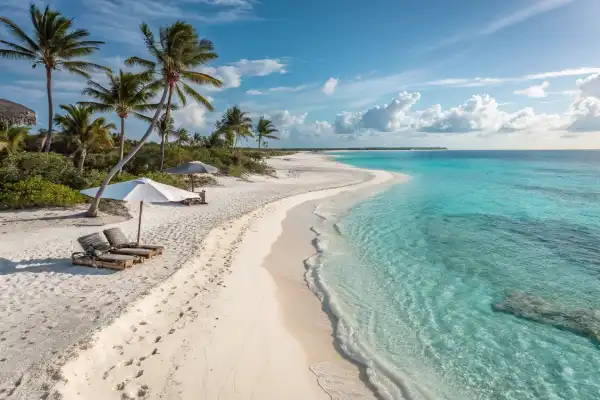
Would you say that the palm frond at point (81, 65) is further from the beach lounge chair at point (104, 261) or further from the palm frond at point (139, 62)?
the beach lounge chair at point (104, 261)

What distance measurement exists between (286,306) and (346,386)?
2855 mm

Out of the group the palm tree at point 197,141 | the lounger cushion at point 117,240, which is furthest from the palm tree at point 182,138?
the lounger cushion at point 117,240

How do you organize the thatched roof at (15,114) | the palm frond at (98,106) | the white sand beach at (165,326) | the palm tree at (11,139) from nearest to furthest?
→ the white sand beach at (165,326) < the palm tree at (11,139) < the thatched roof at (15,114) < the palm frond at (98,106)

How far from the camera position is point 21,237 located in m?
10.6

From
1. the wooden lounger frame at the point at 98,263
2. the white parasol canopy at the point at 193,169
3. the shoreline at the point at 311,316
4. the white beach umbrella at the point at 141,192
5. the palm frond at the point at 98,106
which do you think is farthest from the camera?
the palm frond at the point at 98,106

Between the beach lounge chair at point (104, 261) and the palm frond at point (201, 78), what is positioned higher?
the palm frond at point (201, 78)

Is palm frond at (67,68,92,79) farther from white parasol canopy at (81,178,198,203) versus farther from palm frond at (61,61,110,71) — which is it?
white parasol canopy at (81,178,198,203)

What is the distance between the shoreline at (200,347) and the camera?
194 inches

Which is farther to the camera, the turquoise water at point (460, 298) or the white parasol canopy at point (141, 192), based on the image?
the white parasol canopy at point (141, 192)

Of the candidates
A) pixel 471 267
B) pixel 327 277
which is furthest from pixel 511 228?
pixel 327 277

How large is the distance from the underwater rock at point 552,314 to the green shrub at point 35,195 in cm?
1543

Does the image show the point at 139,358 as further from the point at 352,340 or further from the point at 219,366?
the point at 352,340

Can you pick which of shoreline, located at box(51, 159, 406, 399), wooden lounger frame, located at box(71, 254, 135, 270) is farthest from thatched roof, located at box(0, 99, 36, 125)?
shoreline, located at box(51, 159, 406, 399)

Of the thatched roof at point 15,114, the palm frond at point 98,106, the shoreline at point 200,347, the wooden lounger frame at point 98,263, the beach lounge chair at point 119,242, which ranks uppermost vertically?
the palm frond at point 98,106
